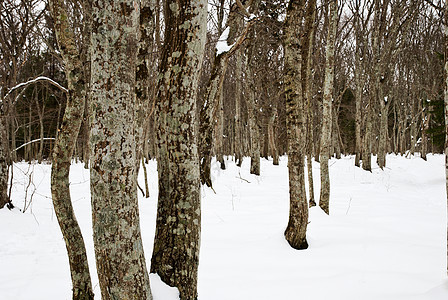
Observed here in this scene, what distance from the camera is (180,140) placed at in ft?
Answer: 7.07

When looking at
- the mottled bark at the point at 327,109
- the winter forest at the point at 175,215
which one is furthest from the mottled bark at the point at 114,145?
the mottled bark at the point at 327,109

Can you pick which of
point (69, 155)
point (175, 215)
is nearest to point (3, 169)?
point (69, 155)

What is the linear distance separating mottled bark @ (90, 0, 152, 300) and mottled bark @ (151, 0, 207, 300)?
389mm

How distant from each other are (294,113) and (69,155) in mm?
2888

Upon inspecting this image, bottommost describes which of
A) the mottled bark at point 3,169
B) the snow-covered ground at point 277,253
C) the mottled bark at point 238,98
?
the snow-covered ground at point 277,253

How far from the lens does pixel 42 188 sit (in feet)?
30.9

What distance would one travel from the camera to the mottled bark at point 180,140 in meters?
2.13

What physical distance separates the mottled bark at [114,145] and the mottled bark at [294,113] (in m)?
2.65

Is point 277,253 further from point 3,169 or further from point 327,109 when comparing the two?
point 3,169

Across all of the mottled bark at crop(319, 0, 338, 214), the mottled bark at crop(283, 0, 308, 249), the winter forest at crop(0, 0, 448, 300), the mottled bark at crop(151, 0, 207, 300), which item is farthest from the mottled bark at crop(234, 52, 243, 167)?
the mottled bark at crop(151, 0, 207, 300)

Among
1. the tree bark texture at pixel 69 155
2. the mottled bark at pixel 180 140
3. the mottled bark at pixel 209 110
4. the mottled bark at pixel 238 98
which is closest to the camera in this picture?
the mottled bark at pixel 180 140

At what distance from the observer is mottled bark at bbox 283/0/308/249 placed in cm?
394

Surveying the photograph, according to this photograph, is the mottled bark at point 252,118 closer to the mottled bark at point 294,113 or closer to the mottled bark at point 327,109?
the mottled bark at point 327,109

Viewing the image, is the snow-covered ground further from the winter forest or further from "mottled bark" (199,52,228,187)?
"mottled bark" (199,52,228,187)
